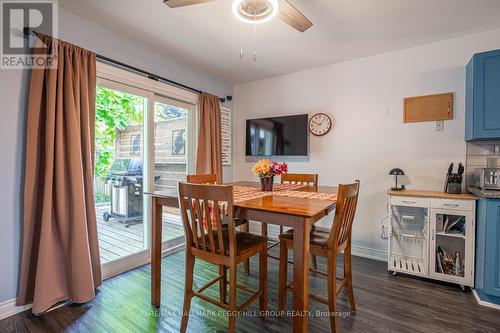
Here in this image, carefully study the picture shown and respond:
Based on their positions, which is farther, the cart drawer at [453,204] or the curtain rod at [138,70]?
the cart drawer at [453,204]

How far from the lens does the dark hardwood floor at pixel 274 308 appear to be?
1733 millimetres

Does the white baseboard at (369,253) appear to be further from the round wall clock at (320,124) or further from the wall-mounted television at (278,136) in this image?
the round wall clock at (320,124)

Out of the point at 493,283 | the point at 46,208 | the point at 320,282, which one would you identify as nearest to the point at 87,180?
the point at 46,208

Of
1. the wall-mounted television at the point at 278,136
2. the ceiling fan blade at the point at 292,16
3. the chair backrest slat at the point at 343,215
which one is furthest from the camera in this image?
the wall-mounted television at the point at 278,136

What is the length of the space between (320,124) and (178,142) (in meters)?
1.98

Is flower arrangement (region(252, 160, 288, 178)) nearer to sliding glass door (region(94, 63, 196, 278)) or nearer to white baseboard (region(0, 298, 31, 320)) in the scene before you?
sliding glass door (region(94, 63, 196, 278))

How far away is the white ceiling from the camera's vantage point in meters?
2.04

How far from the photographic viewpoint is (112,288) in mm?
2254

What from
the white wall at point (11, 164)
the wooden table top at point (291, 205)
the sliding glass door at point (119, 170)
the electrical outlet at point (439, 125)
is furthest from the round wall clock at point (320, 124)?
the white wall at point (11, 164)

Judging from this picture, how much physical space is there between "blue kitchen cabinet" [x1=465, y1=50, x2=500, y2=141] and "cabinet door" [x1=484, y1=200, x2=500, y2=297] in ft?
2.20

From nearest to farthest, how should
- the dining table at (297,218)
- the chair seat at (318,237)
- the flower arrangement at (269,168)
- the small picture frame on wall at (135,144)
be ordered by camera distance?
1. the dining table at (297,218)
2. the chair seat at (318,237)
3. the flower arrangement at (269,168)
4. the small picture frame on wall at (135,144)

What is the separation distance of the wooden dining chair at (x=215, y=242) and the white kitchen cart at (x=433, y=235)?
5.54 ft

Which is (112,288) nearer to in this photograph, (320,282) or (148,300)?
(148,300)

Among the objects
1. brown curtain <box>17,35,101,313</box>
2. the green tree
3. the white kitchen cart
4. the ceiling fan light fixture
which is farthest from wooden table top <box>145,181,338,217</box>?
the white kitchen cart
